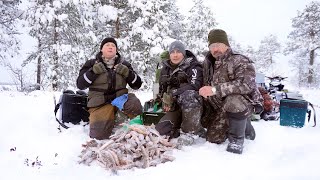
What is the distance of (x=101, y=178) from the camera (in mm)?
3021

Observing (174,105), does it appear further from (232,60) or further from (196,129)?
(232,60)

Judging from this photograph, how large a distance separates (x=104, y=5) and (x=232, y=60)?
1250 cm

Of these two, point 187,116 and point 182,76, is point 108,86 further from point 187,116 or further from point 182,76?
point 187,116

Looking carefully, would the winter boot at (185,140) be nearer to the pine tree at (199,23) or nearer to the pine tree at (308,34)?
the pine tree at (199,23)

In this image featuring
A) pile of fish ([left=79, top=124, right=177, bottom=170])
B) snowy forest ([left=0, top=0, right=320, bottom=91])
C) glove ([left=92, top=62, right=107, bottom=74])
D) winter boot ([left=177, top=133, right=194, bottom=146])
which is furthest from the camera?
snowy forest ([left=0, top=0, right=320, bottom=91])

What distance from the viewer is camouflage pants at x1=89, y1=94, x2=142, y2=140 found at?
14.7ft

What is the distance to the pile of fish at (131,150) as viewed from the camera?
3334mm

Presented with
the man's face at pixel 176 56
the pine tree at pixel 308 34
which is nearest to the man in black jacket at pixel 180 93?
the man's face at pixel 176 56

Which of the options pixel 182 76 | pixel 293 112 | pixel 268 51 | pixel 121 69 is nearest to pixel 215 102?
pixel 182 76

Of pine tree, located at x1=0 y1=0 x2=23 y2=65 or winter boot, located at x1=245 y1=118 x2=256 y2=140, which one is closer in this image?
winter boot, located at x1=245 y1=118 x2=256 y2=140

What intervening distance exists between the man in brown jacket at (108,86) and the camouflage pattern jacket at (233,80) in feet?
4.42

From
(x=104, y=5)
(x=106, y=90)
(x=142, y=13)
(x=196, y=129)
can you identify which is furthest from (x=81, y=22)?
(x=196, y=129)

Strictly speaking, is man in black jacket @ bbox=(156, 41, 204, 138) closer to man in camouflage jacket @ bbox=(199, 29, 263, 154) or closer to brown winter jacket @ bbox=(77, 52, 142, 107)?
man in camouflage jacket @ bbox=(199, 29, 263, 154)

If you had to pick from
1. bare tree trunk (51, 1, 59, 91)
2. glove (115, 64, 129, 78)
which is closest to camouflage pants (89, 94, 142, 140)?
glove (115, 64, 129, 78)
